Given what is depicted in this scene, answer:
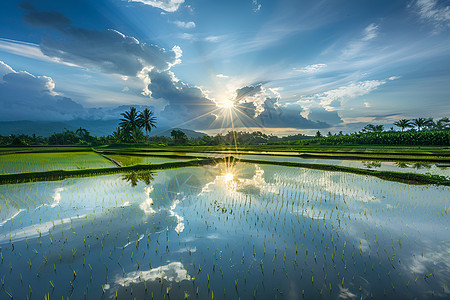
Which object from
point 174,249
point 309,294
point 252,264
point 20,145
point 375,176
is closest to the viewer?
point 309,294

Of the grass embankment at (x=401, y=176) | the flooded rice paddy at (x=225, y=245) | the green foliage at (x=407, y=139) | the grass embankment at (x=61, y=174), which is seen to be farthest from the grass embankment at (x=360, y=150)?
the flooded rice paddy at (x=225, y=245)

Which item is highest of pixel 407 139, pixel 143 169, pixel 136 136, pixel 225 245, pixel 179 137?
pixel 136 136

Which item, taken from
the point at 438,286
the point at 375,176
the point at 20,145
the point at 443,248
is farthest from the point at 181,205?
the point at 20,145

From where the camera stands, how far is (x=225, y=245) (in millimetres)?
4758

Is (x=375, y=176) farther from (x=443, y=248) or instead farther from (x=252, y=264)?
(x=252, y=264)

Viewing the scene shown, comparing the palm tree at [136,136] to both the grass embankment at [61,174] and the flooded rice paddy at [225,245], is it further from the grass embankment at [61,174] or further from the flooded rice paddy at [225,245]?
the flooded rice paddy at [225,245]

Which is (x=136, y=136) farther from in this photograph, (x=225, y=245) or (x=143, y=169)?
(x=225, y=245)

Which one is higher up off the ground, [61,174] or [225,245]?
[61,174]

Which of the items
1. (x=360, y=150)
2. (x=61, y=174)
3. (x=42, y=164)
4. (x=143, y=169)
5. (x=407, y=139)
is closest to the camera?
(x=61, y=174)

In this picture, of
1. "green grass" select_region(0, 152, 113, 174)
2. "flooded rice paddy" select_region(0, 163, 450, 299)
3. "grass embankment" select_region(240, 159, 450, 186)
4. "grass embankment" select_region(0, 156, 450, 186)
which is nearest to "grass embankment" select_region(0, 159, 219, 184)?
"grass embankment" select_region(0, 156, 450, 186)

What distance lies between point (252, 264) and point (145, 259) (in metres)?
2.44

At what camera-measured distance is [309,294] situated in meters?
3.29

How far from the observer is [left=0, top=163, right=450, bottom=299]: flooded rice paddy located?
3.43 m

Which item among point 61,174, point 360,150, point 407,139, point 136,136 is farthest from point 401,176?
point 136,136
